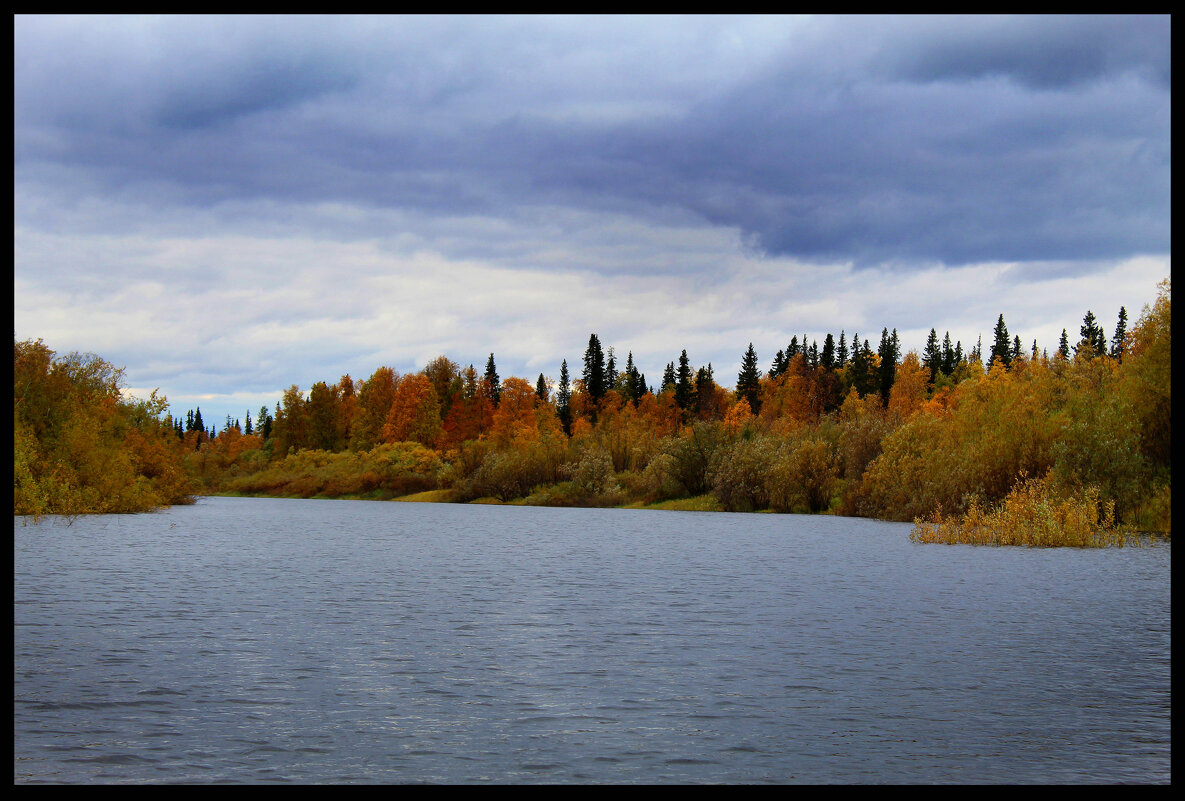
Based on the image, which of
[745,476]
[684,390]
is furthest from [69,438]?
[684,390]

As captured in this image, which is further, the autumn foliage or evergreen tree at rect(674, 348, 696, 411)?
evergreen tree at rect(674, 348, 696, 411)

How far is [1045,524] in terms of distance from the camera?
5031 cm

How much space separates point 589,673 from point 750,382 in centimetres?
17048

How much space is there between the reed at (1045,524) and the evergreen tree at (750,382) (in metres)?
124

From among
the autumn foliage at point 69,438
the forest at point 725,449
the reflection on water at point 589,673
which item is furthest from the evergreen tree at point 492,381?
the reflection on water at point 589,673

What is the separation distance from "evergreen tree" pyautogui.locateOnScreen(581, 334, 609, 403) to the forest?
9682 mm

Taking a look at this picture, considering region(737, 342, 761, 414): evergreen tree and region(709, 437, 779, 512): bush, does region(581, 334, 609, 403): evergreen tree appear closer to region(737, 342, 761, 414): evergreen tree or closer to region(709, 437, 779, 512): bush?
region(737, 342, 761, 414): evergreen tree

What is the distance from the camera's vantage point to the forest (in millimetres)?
54438

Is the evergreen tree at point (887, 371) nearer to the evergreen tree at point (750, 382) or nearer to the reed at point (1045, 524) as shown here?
the evergreen tree at point (750, 382)

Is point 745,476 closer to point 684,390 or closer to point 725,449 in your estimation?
point 725,449

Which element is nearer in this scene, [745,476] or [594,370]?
[745,476]

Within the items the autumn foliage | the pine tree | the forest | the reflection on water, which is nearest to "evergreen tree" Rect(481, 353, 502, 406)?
the forest
